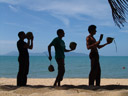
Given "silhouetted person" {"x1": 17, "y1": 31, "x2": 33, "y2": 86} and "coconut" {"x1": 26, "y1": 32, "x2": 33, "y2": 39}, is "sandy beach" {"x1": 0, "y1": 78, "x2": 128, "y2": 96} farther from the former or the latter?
"coconut" {"x1": 26, "y1": 32, "x2": 33, "y2": 39}

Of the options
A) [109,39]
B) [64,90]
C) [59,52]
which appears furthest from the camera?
[59,52]

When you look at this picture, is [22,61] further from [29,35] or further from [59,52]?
[59,52]

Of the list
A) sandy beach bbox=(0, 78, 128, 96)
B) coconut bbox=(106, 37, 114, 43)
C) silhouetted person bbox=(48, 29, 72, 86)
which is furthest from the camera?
silhouetted person bbox=(48, 29, 72, 86)

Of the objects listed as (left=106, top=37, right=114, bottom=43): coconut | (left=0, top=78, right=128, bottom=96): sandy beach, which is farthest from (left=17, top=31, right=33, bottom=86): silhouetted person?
(left=106, top=37, right=114, bottom=43): coconut

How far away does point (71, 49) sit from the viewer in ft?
15.9

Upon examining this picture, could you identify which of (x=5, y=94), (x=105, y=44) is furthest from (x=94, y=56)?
(x=5, y=94)

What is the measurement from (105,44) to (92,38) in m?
0.36

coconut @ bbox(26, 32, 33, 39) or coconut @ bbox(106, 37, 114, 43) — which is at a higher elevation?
coconut @ bbox(26, 32, 33, 39)

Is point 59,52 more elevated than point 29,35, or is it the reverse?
point 29,35

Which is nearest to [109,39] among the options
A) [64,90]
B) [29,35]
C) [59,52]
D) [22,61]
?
[59,52]

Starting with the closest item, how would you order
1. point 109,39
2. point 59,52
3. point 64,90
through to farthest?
point 64,90
point 109,39
point 59,52

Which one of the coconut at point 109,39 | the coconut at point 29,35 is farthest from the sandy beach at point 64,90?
the coconut at point 29,35

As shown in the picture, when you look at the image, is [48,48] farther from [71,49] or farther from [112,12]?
[112,12]

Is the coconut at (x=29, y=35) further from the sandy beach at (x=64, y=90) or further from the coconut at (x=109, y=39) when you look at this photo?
the coconut at (x=109, y=39)
